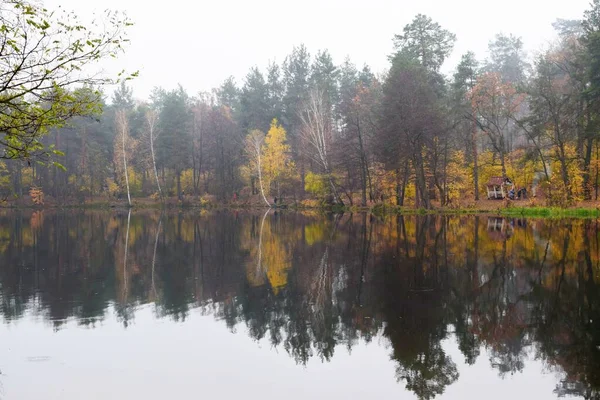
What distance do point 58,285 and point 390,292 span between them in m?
9.53

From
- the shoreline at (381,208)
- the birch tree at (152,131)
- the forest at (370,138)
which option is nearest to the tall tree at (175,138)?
the forest at (370,138)

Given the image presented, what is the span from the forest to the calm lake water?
3675 mm

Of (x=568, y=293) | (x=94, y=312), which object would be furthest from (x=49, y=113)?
(x=568, y=293)

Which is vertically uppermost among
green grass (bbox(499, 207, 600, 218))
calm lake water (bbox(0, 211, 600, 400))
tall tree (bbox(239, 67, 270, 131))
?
tall tree (bbox(239, 67, 270, 131))

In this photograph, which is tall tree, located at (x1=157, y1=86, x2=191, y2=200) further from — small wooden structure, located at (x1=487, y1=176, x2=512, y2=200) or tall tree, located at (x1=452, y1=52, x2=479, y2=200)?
small wooden structure, located at (x1=487, y1=176, x2=512, y2=200)

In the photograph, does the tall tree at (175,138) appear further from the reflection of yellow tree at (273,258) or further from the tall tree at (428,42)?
the reflection of yellow tree at (273,258)

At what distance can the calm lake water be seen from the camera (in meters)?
6.92

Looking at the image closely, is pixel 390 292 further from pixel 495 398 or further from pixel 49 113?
pixel 49 113

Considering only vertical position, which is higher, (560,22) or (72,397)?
(560,22)

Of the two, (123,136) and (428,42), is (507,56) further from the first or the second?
(123,136)

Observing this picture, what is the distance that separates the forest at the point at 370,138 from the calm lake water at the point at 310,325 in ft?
12.1

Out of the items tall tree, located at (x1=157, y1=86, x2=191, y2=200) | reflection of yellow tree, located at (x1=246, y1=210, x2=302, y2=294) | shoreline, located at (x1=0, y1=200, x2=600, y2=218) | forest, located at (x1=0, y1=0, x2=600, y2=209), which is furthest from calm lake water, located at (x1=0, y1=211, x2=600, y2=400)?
tall tree, located at (x1=157, y1=86, x2=191, y2=200)

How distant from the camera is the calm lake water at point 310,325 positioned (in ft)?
22.7

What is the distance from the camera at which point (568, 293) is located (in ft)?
37.0
